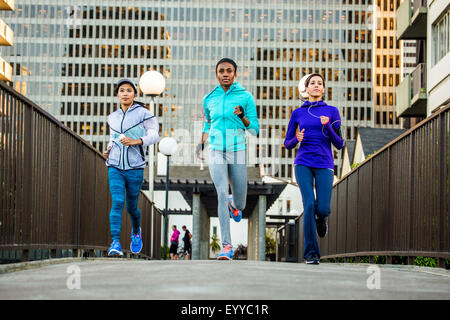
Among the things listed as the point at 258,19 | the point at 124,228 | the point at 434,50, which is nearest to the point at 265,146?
the point at 258,19

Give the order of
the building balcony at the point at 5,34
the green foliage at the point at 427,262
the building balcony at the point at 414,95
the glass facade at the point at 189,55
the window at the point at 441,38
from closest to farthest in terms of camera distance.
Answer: the green foliage at the point at 427,262, the window at the point at 441,38, the building balcony at the point at 414,95, the building balcony at the point at 5,34, the glass facade at the point at 189,55

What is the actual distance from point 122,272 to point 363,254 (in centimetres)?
614

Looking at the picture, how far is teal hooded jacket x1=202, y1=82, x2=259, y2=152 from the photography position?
26.2ft

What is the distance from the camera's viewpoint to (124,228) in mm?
14078

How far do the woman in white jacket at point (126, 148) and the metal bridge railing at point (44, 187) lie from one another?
0.53 m

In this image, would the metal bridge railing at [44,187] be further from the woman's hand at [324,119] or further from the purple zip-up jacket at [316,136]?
the woman's hand at [324,119]

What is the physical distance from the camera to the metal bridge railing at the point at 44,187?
6.24m

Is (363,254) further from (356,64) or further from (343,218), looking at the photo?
(356,64)

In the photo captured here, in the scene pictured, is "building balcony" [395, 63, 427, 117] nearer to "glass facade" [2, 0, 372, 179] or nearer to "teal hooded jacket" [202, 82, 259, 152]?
"teal hooded jacket" [202, 82, 259, 152]

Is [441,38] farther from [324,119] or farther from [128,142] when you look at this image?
[128,142]

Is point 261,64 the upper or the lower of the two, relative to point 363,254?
upper

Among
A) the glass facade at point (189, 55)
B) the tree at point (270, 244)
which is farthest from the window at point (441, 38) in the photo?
the glass facade at point (189, 55)

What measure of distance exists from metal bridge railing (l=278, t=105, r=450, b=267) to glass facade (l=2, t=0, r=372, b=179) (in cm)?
10436

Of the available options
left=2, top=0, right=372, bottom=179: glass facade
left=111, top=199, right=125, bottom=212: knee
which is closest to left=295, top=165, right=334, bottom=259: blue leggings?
left=111, top=199, right=125, bottom=212: knee
